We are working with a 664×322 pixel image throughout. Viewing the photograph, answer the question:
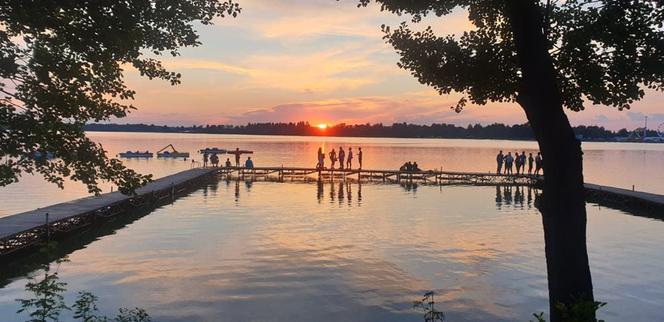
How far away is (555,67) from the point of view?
312 inches

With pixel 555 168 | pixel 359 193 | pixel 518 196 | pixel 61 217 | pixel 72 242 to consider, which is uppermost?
pixel 555 168

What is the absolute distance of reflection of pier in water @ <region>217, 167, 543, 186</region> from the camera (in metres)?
44.7

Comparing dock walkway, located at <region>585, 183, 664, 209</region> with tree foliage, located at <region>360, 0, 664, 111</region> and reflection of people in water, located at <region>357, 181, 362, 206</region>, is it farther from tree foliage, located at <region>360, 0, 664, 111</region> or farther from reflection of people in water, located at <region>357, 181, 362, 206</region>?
tree foliage, located at <region>360, 0, 664, 111</region>

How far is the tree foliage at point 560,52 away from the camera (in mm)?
7402

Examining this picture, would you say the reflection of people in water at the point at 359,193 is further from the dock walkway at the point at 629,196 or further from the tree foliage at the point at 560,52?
the tree foliage at the point at 560,52

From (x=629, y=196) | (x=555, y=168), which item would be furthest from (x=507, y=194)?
(x=555, y=168)

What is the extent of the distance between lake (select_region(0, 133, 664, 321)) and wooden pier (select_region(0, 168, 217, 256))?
961mm

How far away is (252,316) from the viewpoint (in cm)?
1142

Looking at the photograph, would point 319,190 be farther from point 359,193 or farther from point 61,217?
point 61,217

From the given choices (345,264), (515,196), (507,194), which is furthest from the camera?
(507,194)

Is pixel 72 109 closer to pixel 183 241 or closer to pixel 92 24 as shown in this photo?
pixel 92 24

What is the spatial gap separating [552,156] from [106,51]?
19.4ft

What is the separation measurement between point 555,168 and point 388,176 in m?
41.2

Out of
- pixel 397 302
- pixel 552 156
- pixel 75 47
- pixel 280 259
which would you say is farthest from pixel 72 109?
pixel 280 259
